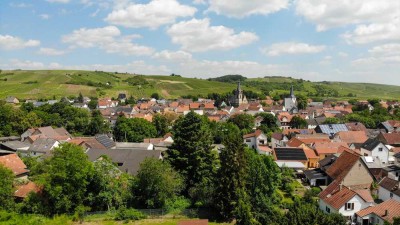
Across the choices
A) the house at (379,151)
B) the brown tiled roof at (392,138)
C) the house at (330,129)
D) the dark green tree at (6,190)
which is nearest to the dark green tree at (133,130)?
the house at (330,129)

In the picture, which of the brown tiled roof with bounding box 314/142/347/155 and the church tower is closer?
the brown tiled roof with bounding box 314/142/347/155

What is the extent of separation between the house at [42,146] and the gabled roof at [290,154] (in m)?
33.4

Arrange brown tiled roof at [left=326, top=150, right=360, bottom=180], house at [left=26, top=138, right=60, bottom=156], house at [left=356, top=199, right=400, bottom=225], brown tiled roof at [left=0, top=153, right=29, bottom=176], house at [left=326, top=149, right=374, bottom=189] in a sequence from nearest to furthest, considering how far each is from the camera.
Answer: house at [left=356, top=199, right=400, bottom=225]
house at [left=326, top=149, right=374, bottom=189]
brown tiled roof at [left=326, top=150, right=360, bottom=180]
brown tiled roof at [left=0, top=153, right=29, bottom=176]
house at [left=26, top=138, right=60, bottom=156]

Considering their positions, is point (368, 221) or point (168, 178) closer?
point (368, 221)

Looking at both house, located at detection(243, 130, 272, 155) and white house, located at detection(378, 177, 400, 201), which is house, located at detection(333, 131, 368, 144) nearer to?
house, located at detection(243, 130, 272, 155)

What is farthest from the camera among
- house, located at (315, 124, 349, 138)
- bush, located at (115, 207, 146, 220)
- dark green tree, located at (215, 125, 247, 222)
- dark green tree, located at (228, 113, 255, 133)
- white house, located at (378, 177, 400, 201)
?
dark green tree, located at (228, 113, 255, 133)

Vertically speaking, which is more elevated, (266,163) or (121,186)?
(266,163)

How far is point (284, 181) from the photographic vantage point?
38781 millimetres

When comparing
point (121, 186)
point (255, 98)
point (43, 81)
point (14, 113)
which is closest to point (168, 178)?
point (121, 186)

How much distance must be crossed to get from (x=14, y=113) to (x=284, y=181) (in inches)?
2408

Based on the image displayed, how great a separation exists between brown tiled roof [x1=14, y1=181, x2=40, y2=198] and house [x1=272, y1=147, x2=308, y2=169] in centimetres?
2829

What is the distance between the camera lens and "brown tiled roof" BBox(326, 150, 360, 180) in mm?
35656

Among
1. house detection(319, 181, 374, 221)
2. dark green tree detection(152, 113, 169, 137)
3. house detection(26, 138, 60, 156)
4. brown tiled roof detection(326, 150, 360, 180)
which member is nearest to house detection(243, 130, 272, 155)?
dark green tree detection(152, 113, 169, 137)

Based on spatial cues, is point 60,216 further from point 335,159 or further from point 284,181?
point 335,159
